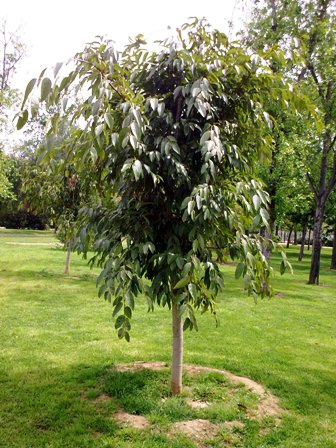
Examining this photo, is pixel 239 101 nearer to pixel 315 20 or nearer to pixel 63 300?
pixel 63 300

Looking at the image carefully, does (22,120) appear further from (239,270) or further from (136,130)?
(239,270)

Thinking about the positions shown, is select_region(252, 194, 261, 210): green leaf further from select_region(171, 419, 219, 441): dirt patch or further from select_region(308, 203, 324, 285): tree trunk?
select_region(308, 203, 324, 285): tree trunk

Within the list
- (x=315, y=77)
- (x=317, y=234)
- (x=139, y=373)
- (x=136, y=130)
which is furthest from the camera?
(x=317, y=234)

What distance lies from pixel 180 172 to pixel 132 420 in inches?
91.2

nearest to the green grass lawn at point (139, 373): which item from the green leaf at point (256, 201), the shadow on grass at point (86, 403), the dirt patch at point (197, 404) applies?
the shadow on grass at point (86, 403)

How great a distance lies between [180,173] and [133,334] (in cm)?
426

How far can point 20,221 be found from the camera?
46.2 meters

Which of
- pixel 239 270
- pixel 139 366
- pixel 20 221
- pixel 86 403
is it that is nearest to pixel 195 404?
pixel 86 403

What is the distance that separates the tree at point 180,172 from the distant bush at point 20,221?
44.3m

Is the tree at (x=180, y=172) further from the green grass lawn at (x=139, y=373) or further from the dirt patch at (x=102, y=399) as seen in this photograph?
the dirt patch at (x=102, y=399)

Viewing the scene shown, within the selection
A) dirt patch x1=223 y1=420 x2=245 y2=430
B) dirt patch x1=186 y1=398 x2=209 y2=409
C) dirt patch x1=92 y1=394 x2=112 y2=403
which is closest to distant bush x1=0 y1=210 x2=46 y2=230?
dirt patch x1=92 y1=394 x2=112 y2=403

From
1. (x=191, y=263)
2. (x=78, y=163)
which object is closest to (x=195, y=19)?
(x=78, y=163)

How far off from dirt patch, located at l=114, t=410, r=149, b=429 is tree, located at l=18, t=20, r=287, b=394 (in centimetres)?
103

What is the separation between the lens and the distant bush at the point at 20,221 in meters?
45.6
